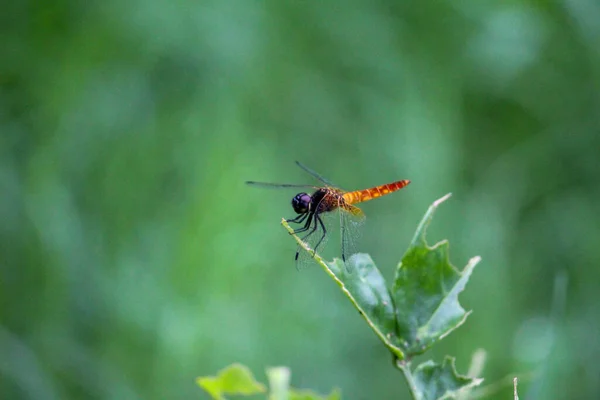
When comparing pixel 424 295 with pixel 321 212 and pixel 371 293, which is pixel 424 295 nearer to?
pixel 371 293

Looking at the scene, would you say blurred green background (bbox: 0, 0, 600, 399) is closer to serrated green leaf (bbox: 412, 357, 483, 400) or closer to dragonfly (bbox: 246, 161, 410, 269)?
dragonfly (bbox: 246, 161, 410, 269)

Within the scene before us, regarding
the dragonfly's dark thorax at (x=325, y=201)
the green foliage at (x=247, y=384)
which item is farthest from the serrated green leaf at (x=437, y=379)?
the dragonfly's dark thorax at (x=325, y=201)

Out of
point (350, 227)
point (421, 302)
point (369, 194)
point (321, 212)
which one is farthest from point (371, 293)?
point (369, 194)

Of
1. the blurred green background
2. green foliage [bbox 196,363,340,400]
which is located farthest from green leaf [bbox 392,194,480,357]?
the blurred green background

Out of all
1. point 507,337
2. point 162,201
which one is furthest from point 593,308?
point 162,201

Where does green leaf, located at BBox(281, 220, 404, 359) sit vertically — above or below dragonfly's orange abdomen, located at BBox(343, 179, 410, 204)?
below

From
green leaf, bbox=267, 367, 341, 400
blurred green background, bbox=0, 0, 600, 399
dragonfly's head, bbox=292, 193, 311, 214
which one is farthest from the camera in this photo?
blurred green background, bbox=0, 0, 600, 399

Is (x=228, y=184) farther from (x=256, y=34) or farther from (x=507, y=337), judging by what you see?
(x=507, y=337)
